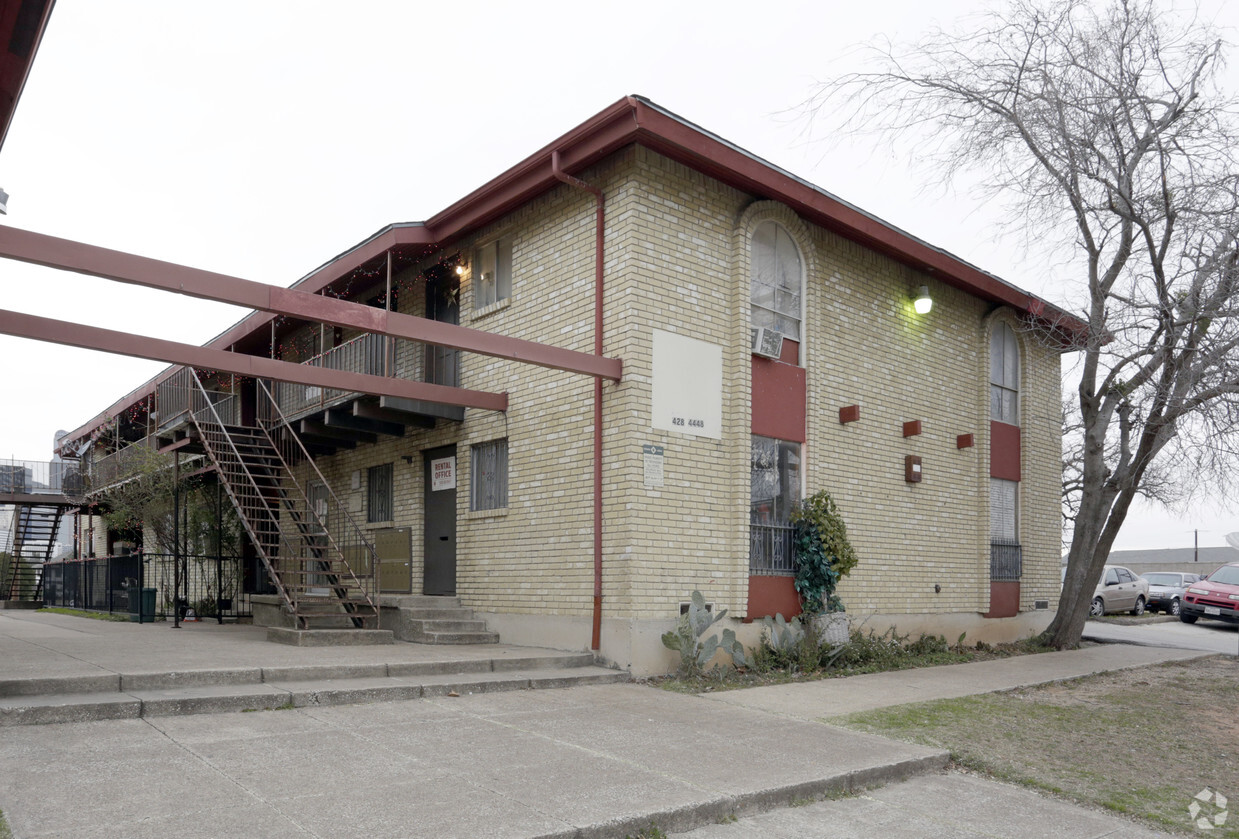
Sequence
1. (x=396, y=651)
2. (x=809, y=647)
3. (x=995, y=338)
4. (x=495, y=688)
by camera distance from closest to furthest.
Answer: (x=495, y=688) → (x=396, y=651) → (x=809, y=647) → (x=995, y=338)

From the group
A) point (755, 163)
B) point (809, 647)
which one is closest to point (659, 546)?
point (809, 647)

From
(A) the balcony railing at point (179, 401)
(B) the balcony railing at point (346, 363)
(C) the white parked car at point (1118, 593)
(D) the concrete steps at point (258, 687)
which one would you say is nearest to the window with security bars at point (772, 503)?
(D) the concrete steps at point (258, 687)

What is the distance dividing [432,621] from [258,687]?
393 centimetres

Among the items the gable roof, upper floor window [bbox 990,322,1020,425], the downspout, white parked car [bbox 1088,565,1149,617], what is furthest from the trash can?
white parked car [bbox 1088,565,1149,617]

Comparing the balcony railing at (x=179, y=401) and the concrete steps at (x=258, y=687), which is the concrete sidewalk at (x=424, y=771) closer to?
the concrete steps at (x=258, y=687)

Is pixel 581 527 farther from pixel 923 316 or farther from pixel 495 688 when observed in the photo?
pixel 923 316

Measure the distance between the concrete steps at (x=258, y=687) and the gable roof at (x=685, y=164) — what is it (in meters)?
5.83

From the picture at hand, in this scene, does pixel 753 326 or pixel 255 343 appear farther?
pixel 255 343

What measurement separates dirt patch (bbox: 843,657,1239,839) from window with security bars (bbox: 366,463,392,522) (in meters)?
8.82

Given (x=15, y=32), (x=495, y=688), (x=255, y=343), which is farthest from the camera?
(x=255, y=343)

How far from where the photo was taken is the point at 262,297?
27.2 ft

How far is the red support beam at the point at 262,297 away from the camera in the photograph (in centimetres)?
723

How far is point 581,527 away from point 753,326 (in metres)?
3.52

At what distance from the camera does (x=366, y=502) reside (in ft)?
50.5
